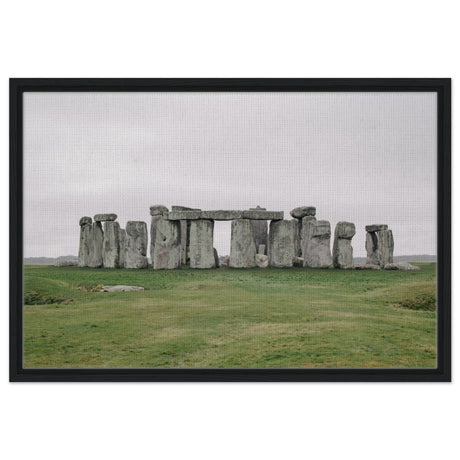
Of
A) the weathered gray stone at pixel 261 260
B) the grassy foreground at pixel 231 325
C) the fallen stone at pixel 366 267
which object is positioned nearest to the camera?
the grassy foreground at pixel 231 325

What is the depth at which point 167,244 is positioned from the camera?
8.91 m

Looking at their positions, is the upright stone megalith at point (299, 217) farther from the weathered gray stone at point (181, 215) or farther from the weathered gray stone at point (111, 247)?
the weathered gray stone at point (111, 247)

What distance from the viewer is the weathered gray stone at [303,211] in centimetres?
664

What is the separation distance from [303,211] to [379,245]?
127cm

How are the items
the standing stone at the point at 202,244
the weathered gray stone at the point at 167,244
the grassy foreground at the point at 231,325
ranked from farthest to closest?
the weathered gray stone at the point at 167,244 → the standing stone at the point at 202,244 → the grassy foreground at the point at 231,325

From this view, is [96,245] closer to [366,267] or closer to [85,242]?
[85,242]

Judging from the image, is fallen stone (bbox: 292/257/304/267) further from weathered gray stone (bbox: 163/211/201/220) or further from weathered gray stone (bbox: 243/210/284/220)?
weathered gray stone (bbox: 163/211/201/220)

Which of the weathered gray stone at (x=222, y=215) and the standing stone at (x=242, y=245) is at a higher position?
the weathered gray stone at (x=222, y=215)

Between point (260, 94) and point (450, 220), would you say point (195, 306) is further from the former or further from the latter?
point (450, 220)

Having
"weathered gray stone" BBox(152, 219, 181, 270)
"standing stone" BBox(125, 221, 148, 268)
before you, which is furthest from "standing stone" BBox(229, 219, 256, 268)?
"standing stone" BBox(125, 221, 148, 268)

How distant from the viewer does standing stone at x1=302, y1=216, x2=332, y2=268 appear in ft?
25.3

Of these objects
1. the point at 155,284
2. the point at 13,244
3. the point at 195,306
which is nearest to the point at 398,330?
the point at 195,306

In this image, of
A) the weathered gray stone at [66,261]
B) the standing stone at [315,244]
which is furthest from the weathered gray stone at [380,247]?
the weathered gray stone at [66,261]

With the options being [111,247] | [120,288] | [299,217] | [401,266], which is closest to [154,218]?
[111,247]
